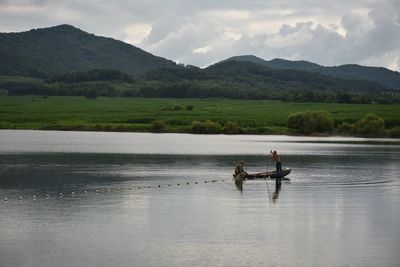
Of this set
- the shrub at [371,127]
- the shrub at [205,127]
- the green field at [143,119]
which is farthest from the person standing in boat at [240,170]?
the shrub at [371,127]

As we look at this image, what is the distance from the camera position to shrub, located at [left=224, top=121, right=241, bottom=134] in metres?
167

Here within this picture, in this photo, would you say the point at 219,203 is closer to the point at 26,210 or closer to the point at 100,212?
the point at 100,212

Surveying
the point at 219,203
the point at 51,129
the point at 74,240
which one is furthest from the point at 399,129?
the point at 74,240

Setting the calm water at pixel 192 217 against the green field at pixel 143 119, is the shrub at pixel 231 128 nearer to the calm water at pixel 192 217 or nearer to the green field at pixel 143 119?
the green field at pixel 143 119

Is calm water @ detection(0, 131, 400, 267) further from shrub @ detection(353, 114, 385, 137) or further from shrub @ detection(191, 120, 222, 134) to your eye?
shrub @ detection(191, 120, 222, 134)

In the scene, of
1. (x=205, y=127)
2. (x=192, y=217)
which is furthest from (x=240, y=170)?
(x=205, y=127)

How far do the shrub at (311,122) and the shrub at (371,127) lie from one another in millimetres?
6835

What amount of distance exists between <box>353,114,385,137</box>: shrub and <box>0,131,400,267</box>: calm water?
9026 cm

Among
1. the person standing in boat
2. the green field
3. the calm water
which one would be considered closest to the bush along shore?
the green field

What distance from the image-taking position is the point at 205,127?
6531 inches

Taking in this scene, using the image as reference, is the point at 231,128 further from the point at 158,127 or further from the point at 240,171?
the point at 240,171

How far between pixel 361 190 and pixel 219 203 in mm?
13990

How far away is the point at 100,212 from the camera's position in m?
39.6

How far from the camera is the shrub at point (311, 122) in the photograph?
538ft
